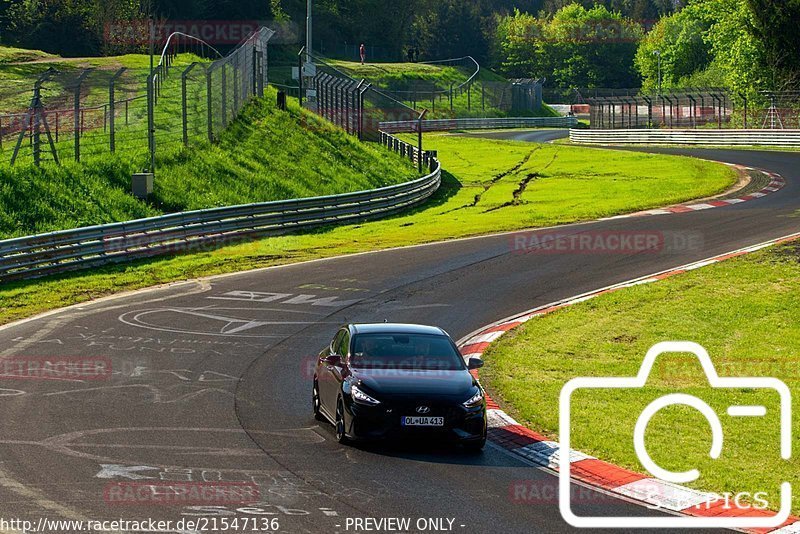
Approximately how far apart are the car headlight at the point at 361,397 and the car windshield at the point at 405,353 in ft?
2.13

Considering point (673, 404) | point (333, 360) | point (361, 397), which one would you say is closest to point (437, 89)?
point (673, 404)

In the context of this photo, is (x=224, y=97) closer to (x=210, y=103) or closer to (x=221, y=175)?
(x=210, y=103)

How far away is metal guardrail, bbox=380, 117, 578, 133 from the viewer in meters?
88.9

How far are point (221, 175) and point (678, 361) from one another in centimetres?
2425

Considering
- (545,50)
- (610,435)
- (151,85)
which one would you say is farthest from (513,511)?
(545,50)

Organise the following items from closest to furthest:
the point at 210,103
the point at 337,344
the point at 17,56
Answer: the point at 337,344 → the point at 210,103 → the point at 17,56

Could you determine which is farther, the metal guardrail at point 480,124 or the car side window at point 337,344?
the metal guardrail at point 480,124

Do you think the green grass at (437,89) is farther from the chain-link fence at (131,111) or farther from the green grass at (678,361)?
the green grass at (678,361)

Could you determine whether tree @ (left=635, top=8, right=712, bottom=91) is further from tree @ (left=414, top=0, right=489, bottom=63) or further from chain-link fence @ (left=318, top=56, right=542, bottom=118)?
chain-link fence @ (left=318, top=56, right=542, bottom=118)

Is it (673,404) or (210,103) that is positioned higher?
(210,103)

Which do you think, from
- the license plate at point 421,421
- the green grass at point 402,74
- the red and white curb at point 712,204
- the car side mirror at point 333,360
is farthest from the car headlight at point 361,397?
the green grass at point 402,74

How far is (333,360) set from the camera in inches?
583

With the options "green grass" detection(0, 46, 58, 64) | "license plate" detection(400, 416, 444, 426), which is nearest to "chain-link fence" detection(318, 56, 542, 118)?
"green grass" detection(0, 46, 58, 64)

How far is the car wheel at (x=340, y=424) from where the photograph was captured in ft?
44.5
